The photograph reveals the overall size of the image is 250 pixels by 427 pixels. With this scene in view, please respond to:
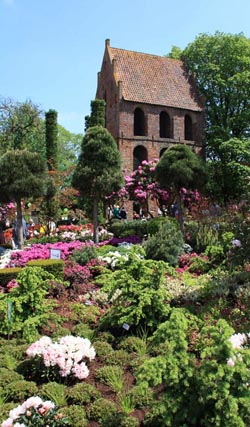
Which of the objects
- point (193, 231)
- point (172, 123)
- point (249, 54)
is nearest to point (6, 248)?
point (193, 231)

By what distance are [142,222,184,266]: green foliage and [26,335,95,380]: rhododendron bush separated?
5349mm

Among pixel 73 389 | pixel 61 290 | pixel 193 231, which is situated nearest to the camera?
pixel 73 389

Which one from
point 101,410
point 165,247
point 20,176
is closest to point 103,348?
point 101,410

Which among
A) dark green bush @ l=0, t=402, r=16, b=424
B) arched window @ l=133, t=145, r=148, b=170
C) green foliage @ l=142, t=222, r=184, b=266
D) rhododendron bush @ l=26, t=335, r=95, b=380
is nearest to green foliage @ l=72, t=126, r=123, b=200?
green foliage @ l=142, t=222, r=184, b=266

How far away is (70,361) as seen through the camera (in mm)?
4422

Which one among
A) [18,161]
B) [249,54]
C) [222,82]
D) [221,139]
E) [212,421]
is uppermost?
[249,54]

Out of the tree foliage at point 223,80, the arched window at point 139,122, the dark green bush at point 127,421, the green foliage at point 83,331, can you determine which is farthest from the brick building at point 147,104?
the dark green bush at point 127,421

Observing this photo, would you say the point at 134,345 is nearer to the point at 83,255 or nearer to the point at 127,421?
the point at 127,421

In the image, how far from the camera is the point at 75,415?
370cm

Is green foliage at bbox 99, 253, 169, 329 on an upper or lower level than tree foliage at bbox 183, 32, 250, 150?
lower

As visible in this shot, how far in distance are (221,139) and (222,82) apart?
14.6 ft

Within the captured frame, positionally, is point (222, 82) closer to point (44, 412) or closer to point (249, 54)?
point (249, 54)

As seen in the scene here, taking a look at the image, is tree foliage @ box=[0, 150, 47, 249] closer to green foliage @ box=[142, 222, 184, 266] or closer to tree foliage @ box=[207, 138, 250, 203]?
green foliage @ box=[142, 222, 184, 266]

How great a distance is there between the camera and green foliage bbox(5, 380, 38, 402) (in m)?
4.19
